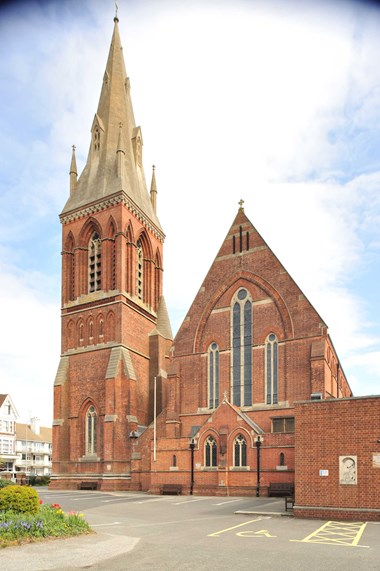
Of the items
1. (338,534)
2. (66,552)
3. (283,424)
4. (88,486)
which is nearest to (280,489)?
(283,424)

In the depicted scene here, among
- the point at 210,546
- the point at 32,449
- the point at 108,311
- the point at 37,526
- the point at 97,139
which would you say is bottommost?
the point at 32,449

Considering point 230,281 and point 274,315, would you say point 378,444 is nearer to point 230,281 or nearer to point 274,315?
point 274,315

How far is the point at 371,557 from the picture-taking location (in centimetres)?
1295

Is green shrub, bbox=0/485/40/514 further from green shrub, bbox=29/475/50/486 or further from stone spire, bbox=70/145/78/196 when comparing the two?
green shrub, bbox=29/475/50/486

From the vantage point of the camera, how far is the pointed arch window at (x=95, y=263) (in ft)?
159

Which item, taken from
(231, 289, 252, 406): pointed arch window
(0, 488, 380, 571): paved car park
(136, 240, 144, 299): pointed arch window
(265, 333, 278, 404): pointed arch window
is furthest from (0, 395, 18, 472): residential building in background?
(0, 488, 380, 571): paved car park

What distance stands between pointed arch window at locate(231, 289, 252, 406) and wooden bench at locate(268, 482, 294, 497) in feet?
23.7

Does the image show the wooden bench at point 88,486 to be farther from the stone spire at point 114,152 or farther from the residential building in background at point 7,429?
the residential building in background at point 7,429

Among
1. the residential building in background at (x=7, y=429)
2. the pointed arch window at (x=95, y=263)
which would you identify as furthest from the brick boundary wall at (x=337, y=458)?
Result: the residential building in background at (x=7, y=429)

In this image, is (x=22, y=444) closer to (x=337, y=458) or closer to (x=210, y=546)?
(x=337, y=458)

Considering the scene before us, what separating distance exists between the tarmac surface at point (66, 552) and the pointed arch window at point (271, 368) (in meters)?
24.2

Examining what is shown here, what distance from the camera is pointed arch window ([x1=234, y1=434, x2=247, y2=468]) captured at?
3566cm

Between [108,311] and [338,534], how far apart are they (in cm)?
3183

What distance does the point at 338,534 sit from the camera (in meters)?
16.6
